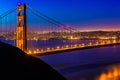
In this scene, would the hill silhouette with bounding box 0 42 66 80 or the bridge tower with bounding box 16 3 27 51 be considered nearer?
A: the hill silhouette with bounding box 0 42 66 80

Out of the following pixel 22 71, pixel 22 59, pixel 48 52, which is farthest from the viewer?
pixel 48 52

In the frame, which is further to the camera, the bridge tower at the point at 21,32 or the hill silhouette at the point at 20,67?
the bridge tower at the point at 21,32

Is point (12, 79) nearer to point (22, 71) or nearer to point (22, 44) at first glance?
point (22, 71)

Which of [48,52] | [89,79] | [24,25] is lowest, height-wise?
[89,79]

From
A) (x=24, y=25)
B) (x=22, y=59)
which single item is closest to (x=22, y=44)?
(x=24, y=25)

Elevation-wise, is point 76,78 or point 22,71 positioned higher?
point 22,71

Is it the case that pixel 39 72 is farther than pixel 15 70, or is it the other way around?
pixel 39 72

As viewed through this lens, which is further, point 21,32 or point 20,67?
point 21,32

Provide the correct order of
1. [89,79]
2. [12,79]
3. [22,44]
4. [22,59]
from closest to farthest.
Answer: [12,79], [22,59], [89,79], [22,44]
